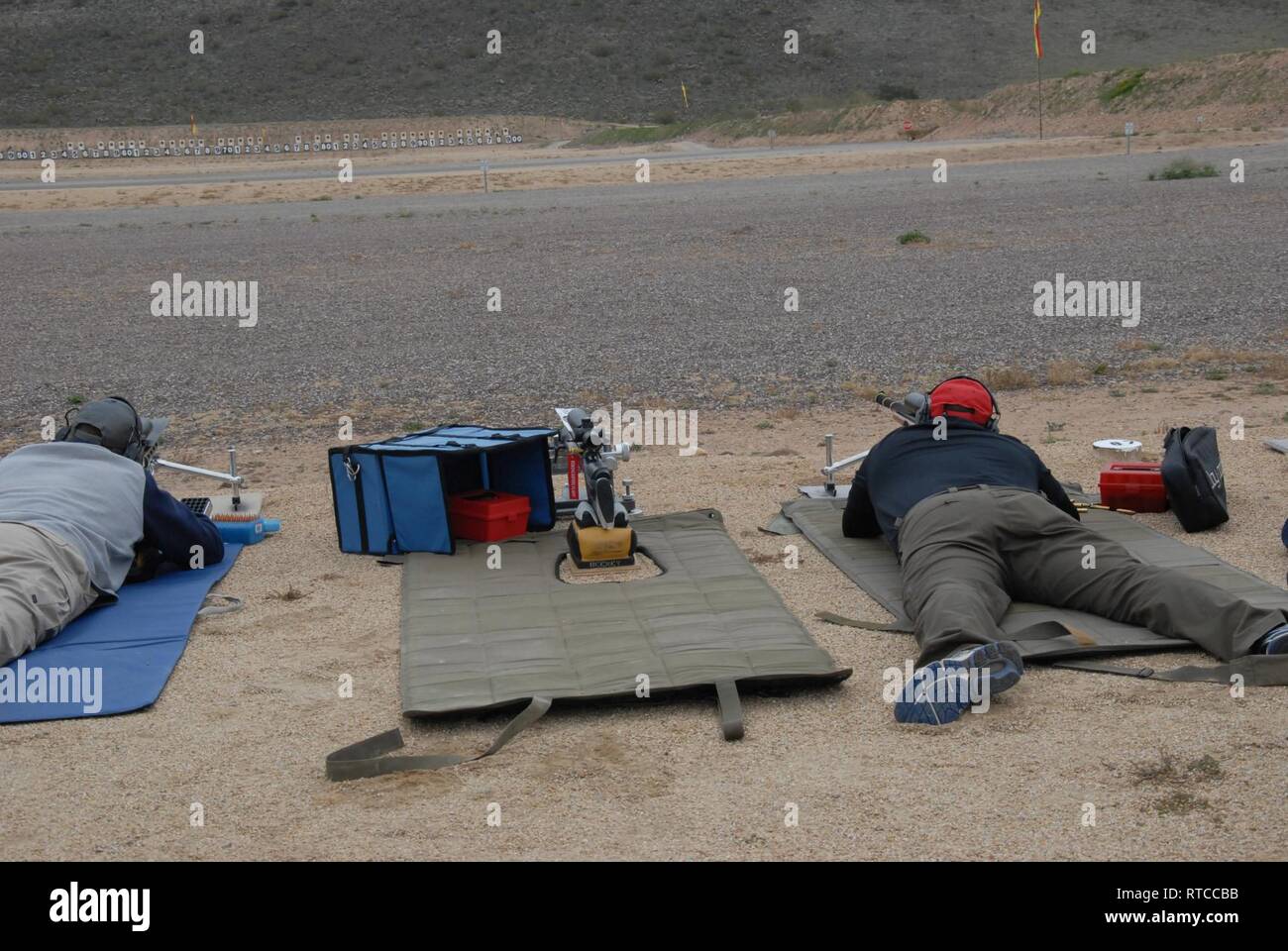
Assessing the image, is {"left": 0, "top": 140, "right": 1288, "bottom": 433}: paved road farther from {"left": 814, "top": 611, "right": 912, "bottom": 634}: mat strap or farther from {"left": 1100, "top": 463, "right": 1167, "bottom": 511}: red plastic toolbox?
{"left": 814, "top": 611, "right": 912, "bottom": 634}: mat strap

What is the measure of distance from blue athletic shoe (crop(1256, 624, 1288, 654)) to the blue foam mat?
4.18 meters

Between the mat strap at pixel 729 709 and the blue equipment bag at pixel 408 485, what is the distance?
Answer: 246cm

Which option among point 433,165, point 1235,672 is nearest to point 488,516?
point 1235,672

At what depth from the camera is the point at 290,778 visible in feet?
15.9

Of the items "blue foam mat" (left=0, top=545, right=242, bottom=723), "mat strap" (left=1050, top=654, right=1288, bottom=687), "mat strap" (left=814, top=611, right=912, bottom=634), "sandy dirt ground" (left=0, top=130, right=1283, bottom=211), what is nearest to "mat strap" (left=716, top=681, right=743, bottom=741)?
"mat strap" (left=814, top=611, right=912, bottom=634)

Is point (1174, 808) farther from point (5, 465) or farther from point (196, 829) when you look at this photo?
point (5, 465)

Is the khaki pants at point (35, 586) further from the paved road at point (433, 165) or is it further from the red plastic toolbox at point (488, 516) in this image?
the paved road at point (433, 165)

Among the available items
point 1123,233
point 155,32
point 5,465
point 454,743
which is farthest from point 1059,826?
point 155,32

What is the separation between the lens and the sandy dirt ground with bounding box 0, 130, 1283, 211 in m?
32.3

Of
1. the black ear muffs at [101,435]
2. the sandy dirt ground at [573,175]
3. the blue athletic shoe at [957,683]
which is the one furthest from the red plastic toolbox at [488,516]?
the sandy dirt ground at [573,175]

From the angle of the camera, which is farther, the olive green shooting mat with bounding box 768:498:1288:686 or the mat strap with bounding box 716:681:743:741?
the olive green shooting mat with bounding box 768:498:1288:686

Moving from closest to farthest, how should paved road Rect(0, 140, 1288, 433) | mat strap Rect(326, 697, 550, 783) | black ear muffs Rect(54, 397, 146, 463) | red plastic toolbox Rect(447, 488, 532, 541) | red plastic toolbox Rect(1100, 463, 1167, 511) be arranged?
mat strap Rect(326, 697, 550, 783) → black ear muffs Rect(54, 397, 146, 463) → red plastic toolbox Rect(447, 488, 532, 541) → red plastic toolbox Rect(1100, 463, 1167, 511) → paved road Rect(0, 140, 1288, 433)

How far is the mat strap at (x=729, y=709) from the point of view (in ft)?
16.7

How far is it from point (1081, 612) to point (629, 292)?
11.4 m
